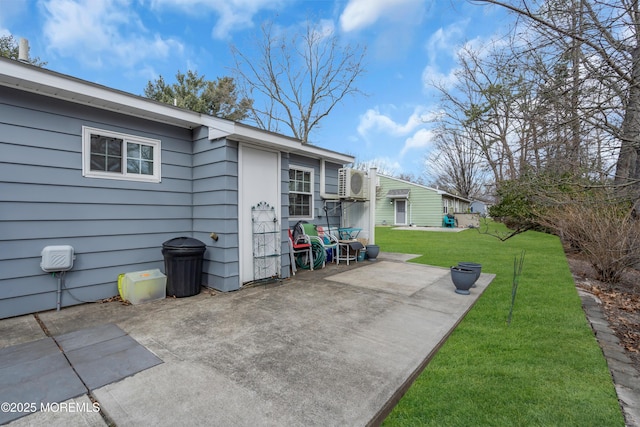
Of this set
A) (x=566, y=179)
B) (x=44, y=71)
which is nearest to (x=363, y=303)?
(x=566, y=179)

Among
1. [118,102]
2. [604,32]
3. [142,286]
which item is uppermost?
[604,32]

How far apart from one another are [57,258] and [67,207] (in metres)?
0.63

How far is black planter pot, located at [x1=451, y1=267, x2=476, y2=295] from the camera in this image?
4156mm

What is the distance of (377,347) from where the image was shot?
2.58 meters

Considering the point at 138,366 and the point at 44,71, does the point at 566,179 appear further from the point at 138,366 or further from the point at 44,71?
the point at 44,71

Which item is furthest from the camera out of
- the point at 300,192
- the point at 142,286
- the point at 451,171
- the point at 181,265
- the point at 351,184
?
the point at 451,171

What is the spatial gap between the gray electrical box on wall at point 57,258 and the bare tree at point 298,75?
12.8m

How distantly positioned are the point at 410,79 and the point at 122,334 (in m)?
7.06

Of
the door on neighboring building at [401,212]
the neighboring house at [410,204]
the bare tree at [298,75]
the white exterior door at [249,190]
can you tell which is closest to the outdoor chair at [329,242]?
the white exterior door at [249,190]

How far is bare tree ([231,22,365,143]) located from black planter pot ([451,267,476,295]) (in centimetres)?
1229

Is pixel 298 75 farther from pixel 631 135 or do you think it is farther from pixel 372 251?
pixel 631 135

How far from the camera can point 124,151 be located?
13.1ft

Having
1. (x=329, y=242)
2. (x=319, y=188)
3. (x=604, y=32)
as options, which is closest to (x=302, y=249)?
(x=329, y=242)

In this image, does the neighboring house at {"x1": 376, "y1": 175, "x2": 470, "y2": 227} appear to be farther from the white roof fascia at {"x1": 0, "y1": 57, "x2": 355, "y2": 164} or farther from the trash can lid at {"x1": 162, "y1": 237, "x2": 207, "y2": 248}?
the trash can lid at {"x1": 162, "y1": 237, "x2": 207, "y2": 248}
